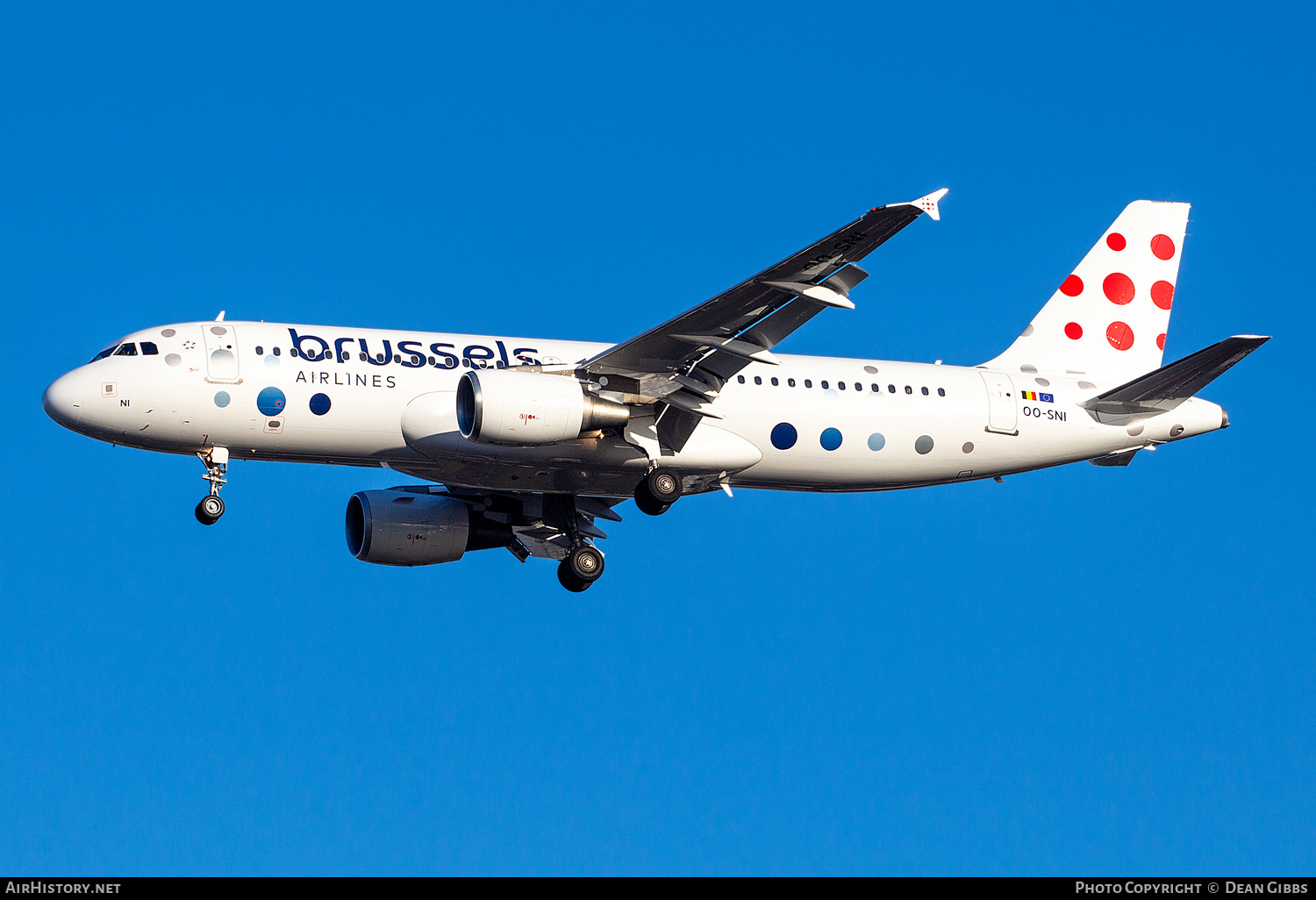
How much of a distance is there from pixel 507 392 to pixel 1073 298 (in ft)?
55.5

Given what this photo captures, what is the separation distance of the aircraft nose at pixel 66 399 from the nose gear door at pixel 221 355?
263 cm

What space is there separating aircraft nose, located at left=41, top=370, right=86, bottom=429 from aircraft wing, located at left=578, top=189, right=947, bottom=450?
408 inches

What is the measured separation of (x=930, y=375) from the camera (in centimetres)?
3912

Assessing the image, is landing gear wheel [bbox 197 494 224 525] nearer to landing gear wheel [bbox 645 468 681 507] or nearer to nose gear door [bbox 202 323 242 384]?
nose gear door [bbox 202 323 242 384]

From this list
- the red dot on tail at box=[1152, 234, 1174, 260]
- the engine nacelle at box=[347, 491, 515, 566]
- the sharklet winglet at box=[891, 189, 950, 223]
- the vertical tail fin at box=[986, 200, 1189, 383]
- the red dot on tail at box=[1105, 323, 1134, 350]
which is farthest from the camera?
the red dot on tail at box=[1152, 234, 1174, 260]

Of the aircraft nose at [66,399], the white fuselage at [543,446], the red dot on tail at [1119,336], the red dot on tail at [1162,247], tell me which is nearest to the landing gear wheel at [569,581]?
the white fuselage at [543,446]

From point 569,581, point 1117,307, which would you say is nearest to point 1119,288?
point 1117,307

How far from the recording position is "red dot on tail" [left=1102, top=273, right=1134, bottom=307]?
43.2m

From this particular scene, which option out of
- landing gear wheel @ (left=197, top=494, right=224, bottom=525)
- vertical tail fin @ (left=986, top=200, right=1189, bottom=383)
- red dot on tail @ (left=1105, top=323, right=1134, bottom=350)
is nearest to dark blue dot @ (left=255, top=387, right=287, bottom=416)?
landing gear wheel @ (left=197, top=494, right=224, bottom=525)

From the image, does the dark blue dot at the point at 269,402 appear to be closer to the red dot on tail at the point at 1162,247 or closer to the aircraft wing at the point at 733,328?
the aircraft wing at the point at 733,328
